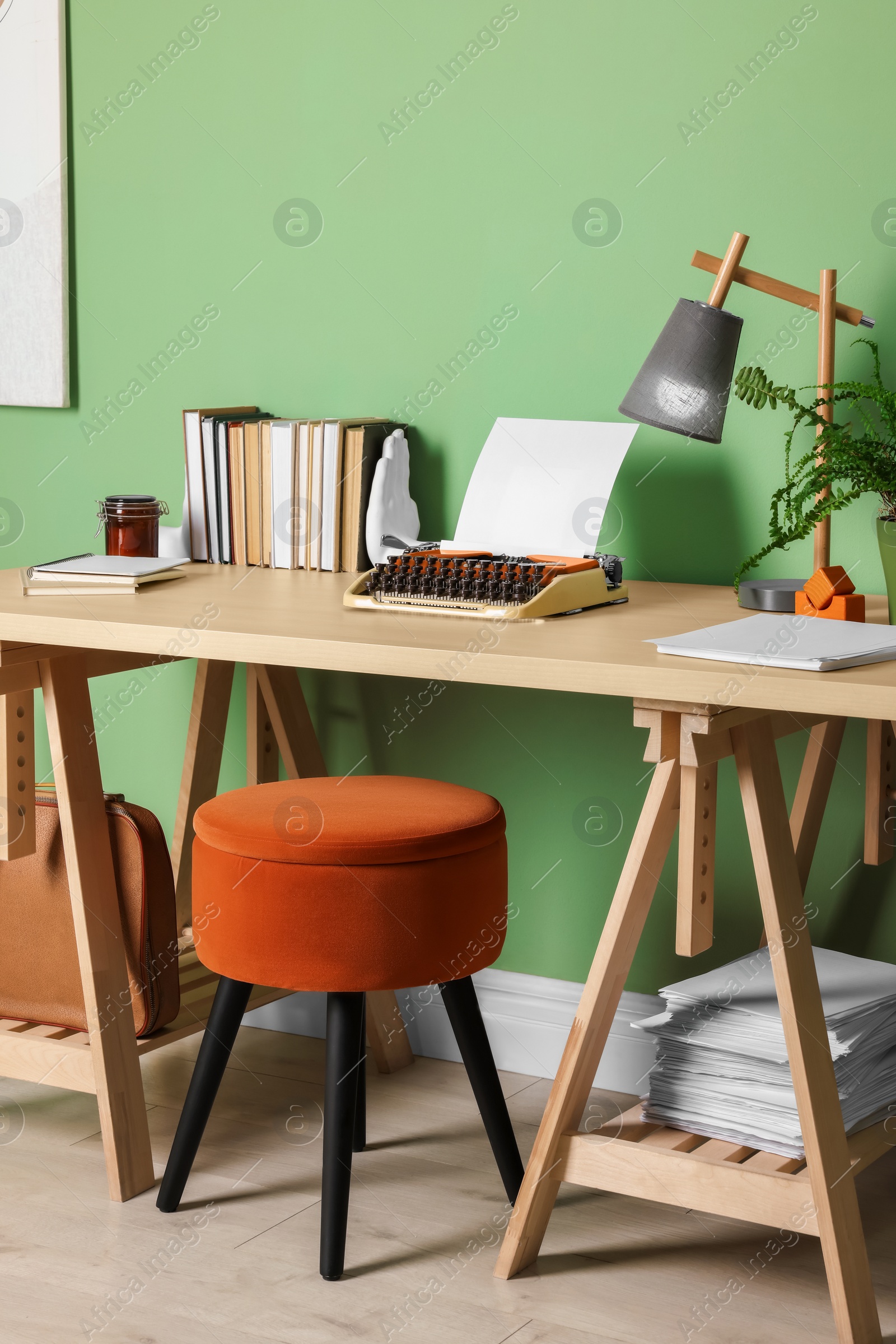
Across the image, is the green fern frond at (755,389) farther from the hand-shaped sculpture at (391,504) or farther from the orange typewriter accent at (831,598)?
the hand-shaped sculpture at (391,504)

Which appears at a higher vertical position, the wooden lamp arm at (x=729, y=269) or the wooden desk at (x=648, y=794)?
the wooden lamp arm at (x=729, y=269)

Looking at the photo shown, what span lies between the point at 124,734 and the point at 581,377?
1169 millimetres

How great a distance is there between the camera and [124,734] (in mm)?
2760

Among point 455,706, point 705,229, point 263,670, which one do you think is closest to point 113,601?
point 263,670

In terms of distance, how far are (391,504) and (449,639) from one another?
0.68 meters

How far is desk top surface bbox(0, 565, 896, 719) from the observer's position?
141cm

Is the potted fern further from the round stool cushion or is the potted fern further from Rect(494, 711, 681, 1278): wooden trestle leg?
the round stool cushion

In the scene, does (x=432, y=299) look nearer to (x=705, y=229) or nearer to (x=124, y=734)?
(x=705, y=229)

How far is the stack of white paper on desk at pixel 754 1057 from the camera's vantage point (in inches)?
67.9

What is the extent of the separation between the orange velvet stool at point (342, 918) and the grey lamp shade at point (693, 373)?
58cm

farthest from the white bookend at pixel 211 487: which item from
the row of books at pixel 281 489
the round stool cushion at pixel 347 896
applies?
the round stool cushion at pixel 347 896

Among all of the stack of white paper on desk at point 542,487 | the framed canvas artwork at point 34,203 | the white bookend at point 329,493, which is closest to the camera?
the stack of white paper on desk at point 542,487

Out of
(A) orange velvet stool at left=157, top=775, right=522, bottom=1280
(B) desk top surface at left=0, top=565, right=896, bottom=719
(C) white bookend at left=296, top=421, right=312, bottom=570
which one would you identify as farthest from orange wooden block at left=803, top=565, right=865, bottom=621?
(C) white bookend at left=296, top=421, right=312, bottom=570

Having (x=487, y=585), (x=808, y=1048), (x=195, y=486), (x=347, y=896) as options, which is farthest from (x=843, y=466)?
(x=195, y=486)
